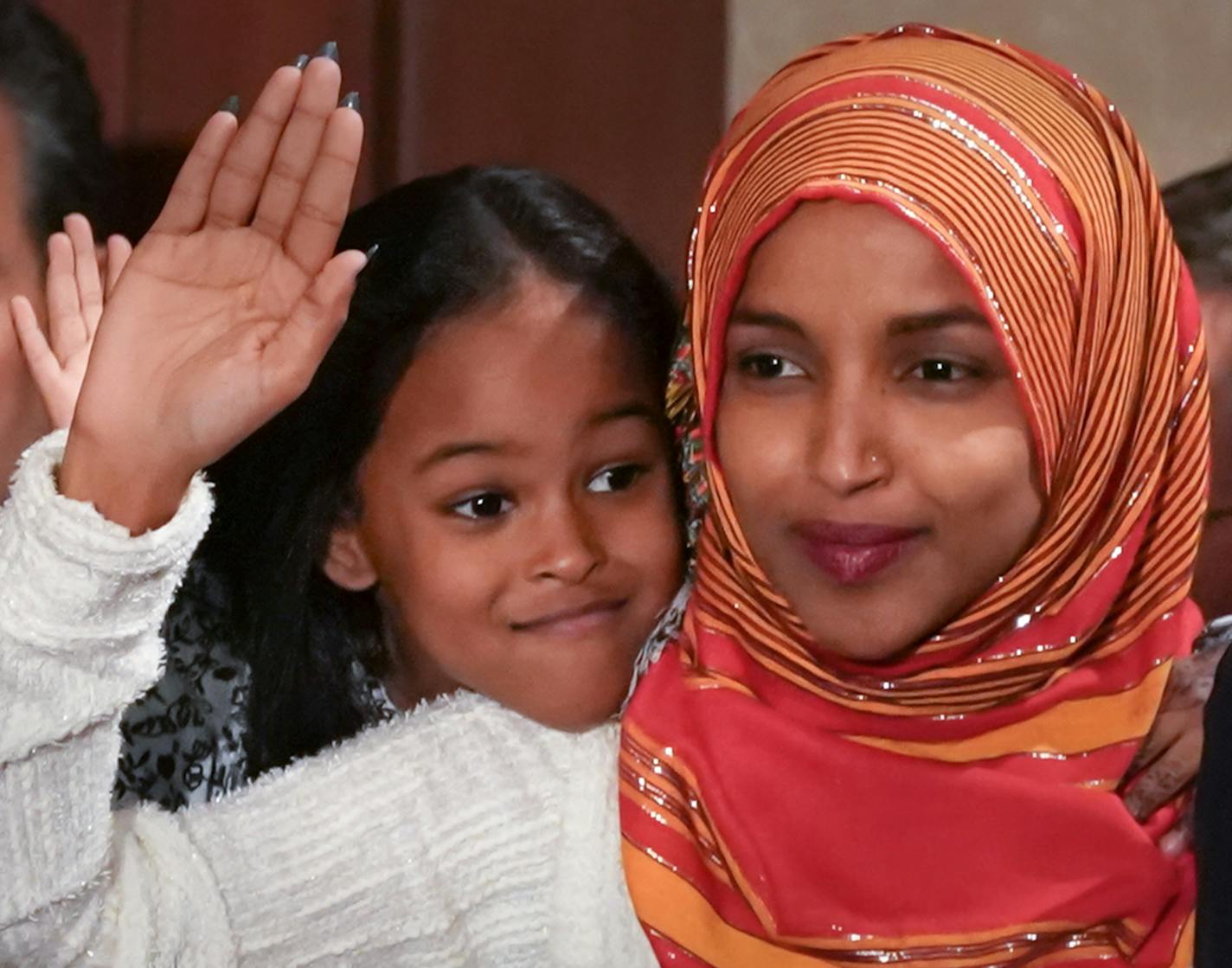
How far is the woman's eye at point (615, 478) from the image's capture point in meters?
1.09

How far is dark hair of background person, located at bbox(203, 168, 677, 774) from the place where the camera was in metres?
1.09

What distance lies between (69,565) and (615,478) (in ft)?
1.31

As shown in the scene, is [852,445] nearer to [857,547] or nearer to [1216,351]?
[857,547]

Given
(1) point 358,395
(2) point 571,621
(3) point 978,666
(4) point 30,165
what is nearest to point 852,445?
(3) point 978,666

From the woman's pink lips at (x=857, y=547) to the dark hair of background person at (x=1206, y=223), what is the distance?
1.72ft

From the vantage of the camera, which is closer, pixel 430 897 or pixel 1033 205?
pixel 1033 205

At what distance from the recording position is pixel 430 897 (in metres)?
1.03

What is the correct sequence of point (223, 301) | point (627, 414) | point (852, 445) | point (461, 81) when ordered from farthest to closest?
point (461, 81)
point (627, 414)
point (223, 301)
point (852, 445)

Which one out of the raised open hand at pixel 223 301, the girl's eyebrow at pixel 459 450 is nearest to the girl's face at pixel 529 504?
the girl's eyebrow at pixel 459 450

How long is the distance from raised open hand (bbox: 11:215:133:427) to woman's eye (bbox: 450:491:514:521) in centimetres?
28

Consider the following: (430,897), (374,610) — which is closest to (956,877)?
(430,897)

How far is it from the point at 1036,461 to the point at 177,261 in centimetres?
56

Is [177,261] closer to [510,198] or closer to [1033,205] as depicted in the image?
[510,198]

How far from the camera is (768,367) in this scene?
94 cm
